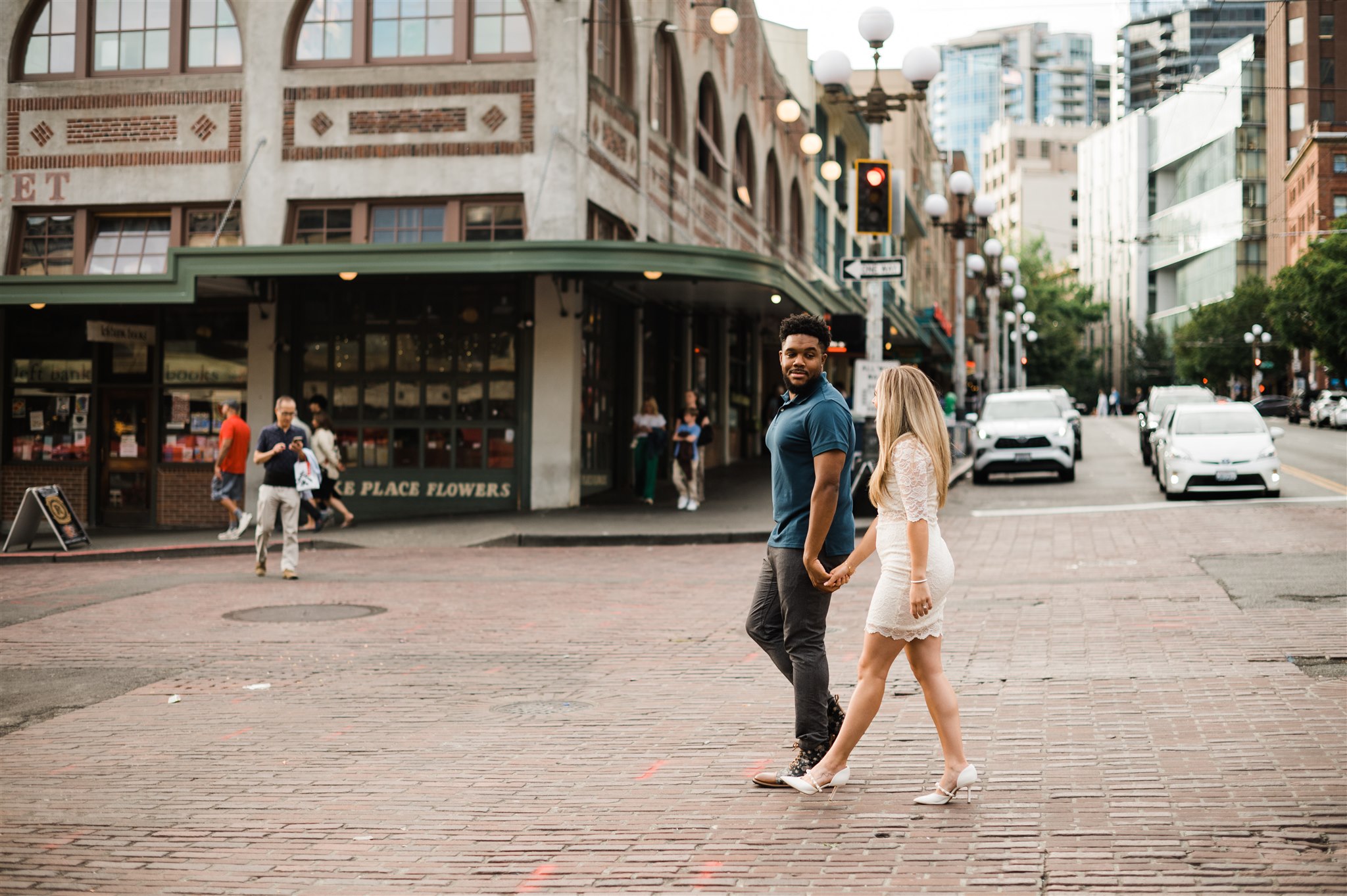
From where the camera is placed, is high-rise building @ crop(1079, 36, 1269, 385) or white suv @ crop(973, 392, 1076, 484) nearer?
white suv @ crop(973, 392, 1076, 484)

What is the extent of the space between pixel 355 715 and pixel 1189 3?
489ft

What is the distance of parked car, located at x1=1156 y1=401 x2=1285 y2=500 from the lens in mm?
19656

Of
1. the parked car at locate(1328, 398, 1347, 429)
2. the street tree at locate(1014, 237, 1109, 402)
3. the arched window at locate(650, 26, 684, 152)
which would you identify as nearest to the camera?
the arched window at locate(650, 26, 684, 152)

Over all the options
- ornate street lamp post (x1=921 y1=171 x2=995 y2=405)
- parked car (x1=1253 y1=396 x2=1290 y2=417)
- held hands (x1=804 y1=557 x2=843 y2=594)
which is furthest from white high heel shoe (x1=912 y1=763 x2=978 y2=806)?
parked car (x1=1253 y1=396 x2=1290 y2=417)

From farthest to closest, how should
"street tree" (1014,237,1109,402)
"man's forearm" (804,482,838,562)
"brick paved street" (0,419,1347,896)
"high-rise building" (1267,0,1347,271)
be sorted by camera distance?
"street tree" (1014,237,1109,402)
"high-rise building" (1267,0,1347,271)
"man's forearm" (804,482,838,562)
"brick paved street" (0,419,1347,896)

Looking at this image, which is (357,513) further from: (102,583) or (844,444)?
(844,444)

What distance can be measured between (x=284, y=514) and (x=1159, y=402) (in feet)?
77.0

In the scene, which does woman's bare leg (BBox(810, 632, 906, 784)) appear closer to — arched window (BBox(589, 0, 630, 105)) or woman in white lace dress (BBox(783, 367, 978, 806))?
woman in white lace dress (BBox(783, 367, 978, 806))

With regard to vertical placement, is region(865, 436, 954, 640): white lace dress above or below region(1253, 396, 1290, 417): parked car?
below

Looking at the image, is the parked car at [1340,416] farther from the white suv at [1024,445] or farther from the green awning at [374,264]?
the green awning at [374,264]

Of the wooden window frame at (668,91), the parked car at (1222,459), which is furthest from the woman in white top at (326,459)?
the parked car at (1222,459)

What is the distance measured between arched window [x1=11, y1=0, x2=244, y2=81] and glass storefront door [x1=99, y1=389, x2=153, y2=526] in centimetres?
519

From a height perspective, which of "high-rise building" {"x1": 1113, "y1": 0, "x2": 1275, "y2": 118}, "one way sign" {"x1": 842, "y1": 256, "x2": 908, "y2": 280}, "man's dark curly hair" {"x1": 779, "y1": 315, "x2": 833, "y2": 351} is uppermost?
"high-rise building" {"x1": 1113, "y1": 0, "x2": 1275, "y2": 118}

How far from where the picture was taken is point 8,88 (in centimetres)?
2134
